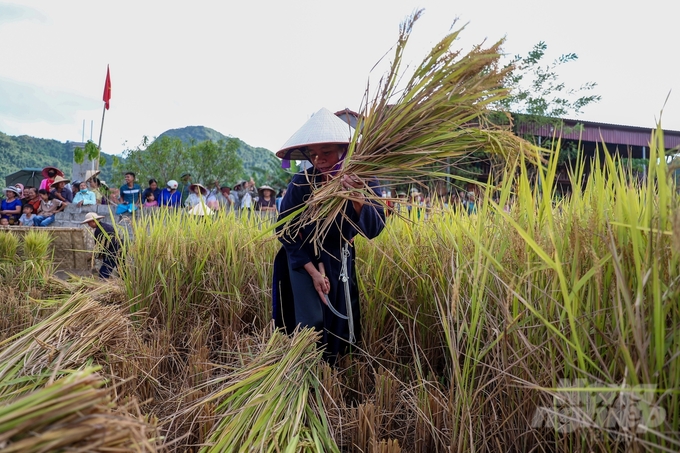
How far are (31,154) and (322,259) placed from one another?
55741 millimetres

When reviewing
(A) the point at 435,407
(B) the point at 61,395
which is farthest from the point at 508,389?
(B) the point at 61,395

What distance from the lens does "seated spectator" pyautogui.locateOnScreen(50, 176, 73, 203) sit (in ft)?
28.2

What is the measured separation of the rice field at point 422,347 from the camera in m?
0.98

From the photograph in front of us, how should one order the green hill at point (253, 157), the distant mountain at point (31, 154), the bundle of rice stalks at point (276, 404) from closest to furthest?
the bundle of rice stalks at point (276, 404) < the green hill at point (253, 157) < the distant mountain at point (31, 154)

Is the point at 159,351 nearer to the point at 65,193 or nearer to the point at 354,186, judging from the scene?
the point at 354,186

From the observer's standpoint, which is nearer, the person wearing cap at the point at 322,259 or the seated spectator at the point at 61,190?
the person wearing cap at the point at 322,259

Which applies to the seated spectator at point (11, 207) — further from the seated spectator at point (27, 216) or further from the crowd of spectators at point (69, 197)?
the seated spectator at point (27, 216)

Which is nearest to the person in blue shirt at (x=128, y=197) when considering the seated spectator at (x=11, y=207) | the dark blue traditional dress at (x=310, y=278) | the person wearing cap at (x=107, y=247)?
the person wearing cap at (x=107, y=247)

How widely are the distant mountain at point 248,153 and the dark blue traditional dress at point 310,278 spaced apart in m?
13.8

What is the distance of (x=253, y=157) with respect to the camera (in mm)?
59406

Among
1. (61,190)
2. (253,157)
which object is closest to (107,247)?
(61,190)

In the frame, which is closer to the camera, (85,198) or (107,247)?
(107,247)

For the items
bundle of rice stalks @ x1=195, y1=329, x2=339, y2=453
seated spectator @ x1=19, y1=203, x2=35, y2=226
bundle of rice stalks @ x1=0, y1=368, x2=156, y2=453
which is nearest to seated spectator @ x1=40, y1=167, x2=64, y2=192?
seated spectator @ x1=19, y1=203, x2=35, y2=226

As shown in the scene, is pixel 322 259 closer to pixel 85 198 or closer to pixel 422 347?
pixel 422 347
